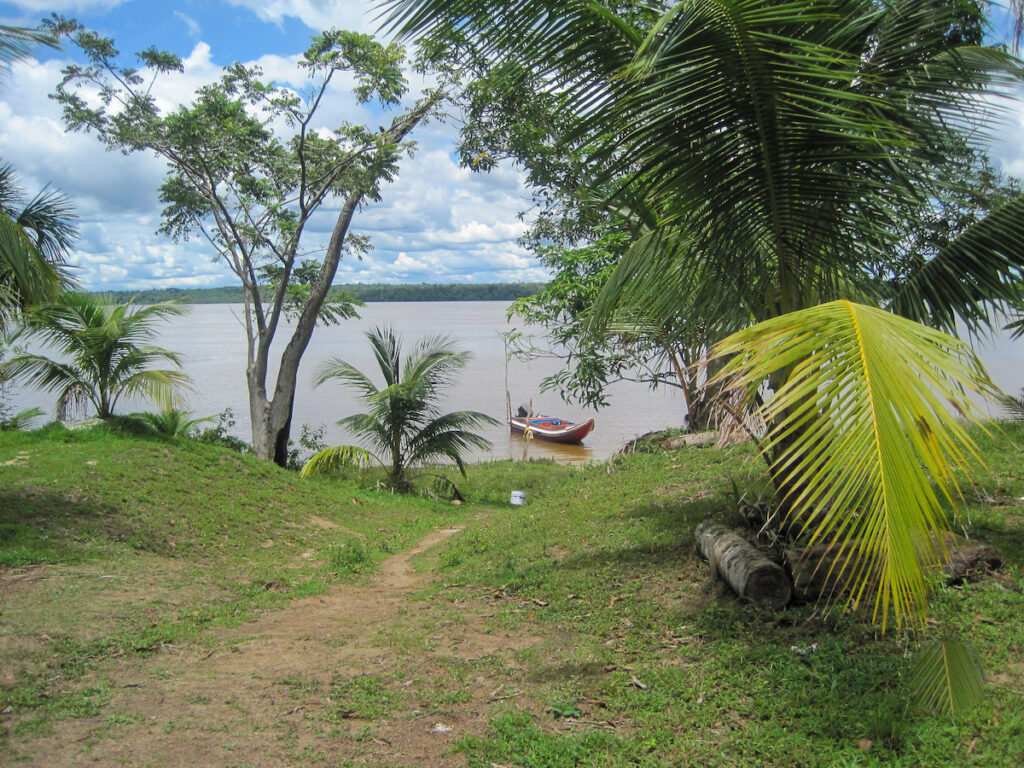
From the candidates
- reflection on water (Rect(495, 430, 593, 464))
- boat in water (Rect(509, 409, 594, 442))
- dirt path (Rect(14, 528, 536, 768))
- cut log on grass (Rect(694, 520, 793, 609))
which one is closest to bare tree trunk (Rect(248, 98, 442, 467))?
reflection on water (Rect(495, 430, 593, 464))

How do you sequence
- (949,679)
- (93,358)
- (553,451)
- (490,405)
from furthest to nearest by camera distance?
1. (490,405)
2. (553,451)
3. (93,358)
4. (949,679)

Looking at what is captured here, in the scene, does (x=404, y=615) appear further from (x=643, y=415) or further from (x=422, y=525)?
(x=643, y=415)

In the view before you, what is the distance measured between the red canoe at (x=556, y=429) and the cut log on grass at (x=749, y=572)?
1965 centimetres

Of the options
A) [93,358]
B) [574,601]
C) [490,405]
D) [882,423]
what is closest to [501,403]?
[490,405]

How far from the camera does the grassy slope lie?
3.63 m

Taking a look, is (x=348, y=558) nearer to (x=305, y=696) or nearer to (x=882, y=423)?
(x=305, y=696)

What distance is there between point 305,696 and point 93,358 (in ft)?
25.4

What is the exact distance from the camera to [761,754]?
3484 millimetres

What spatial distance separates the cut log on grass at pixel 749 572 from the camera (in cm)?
496

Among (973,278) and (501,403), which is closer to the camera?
(973,278)

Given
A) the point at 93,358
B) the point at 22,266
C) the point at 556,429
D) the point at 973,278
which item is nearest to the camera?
the point at 973,278

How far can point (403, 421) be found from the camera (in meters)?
13.9

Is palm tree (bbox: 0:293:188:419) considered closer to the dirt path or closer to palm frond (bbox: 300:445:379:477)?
palm frond (bbox: 300:445:379:477)

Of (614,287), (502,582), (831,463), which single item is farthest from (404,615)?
(831,463)
